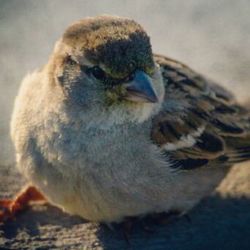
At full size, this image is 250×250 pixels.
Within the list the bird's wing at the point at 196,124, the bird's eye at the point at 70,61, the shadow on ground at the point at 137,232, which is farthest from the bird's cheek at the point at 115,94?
the shadow on ground at the point at 137,232

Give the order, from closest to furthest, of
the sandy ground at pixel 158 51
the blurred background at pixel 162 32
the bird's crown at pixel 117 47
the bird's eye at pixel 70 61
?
the bird's crown at pixel 117 47
the bird's eye at pixel 70 61
the sandy ground at pixel 158 51
the blurred background at pixel 162 32

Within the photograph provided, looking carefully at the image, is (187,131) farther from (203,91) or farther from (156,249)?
(156,249)

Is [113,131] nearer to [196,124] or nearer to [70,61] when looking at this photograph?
[70,61]

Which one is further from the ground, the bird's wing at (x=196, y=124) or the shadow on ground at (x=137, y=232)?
the bird's wing at (x=196, y=124)

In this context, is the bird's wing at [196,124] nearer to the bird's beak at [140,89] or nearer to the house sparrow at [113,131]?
the house sparrow at [113,131]

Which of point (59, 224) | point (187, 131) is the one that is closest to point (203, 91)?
point (187, 131)

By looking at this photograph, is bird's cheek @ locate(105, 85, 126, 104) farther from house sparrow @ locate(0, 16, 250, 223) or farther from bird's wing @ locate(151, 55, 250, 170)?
bird's wing @ locate(151, 55, 250, 170)

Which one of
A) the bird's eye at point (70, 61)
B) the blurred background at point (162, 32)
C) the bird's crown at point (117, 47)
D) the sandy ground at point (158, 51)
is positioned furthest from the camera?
the blurred background at point (162, 32)
